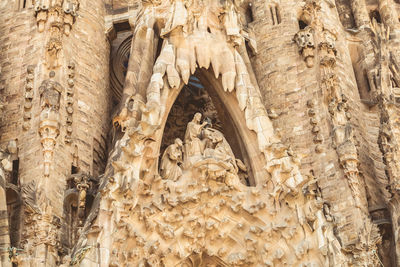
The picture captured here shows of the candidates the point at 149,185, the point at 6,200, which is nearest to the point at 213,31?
the point at 149,185

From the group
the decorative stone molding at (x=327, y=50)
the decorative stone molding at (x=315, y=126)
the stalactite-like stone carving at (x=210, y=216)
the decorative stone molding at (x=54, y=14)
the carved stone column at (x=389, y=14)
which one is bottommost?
the stalactite-like stone carving at (x=210, y=216)

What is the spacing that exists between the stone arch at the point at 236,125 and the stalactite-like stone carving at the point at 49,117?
182 cm

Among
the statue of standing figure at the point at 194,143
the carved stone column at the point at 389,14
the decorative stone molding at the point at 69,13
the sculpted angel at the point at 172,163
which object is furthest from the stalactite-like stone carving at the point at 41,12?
the carved stone column at the point at 389,14

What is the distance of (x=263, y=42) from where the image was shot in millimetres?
16922

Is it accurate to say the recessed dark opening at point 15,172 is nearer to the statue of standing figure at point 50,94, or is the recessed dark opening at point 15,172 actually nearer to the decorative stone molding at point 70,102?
the decorative stone molding at point 70,102

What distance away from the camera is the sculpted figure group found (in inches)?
516

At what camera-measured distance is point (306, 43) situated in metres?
16.3

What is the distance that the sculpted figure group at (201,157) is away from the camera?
13.1 meters

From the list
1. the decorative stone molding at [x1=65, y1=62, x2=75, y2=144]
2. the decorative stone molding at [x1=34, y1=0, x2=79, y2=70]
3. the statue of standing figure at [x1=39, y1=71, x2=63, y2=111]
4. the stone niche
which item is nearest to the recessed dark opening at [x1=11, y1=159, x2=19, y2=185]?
the decorative stone molding at [x1=65, y1=62, x2=75, y2=144]

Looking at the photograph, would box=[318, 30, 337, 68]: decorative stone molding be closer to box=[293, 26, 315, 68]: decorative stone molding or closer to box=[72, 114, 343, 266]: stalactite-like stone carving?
box=[293, 26, 315, 68]: decorative stone molding

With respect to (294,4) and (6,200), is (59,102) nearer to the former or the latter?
(6,200)

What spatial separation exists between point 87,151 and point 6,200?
2.00 m

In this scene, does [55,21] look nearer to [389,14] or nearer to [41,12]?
[41,12]

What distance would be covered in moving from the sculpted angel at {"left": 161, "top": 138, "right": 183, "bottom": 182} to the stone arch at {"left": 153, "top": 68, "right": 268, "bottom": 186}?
0.23 metres
